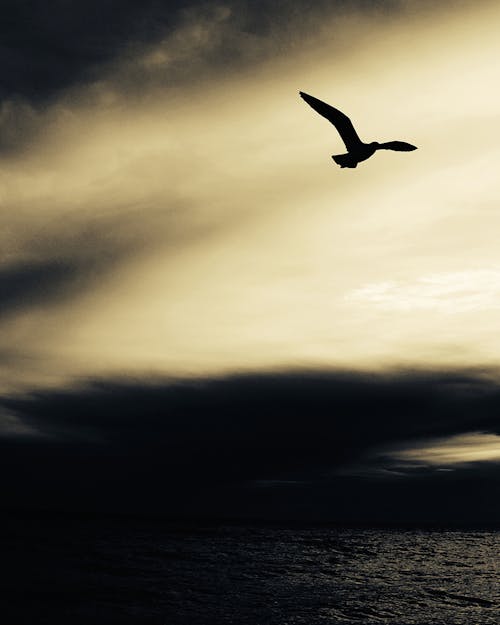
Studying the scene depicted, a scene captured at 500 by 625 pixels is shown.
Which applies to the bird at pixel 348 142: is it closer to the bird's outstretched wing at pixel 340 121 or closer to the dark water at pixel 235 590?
the bird's outstretched wing at pixel 340 121

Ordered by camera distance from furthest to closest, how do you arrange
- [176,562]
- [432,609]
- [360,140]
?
[176,562] → [432,609] → [360,140]

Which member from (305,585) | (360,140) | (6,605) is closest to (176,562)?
(305,585)

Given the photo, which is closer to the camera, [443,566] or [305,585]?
[305,585]

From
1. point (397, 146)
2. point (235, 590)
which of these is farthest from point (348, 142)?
point (235, 590)

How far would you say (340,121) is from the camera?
1198 centimetres

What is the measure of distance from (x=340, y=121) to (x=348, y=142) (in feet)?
1.38

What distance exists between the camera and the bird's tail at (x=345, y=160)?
36.4 ft

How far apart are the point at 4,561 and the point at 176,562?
1066 centimetres

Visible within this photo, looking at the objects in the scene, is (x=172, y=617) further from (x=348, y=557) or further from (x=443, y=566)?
(x=348, y=557)

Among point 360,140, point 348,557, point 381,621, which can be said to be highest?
point 360,140

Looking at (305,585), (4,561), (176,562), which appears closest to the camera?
(305,585)

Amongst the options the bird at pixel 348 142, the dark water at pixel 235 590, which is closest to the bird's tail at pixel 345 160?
the bird at pixel 348 142

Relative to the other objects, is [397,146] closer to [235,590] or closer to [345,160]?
[345,160]

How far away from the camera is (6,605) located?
22.8 m
